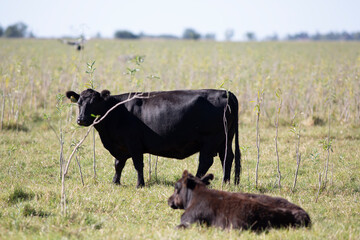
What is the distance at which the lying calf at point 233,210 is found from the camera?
216 inches

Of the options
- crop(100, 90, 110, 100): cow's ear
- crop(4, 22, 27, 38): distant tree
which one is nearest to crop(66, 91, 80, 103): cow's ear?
crop(100, 90, 110, 100): cow's ear

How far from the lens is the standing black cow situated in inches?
326

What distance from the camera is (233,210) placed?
563cm

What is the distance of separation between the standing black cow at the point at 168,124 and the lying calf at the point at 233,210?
6.69 feet

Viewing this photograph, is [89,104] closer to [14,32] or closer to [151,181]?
[151,181]

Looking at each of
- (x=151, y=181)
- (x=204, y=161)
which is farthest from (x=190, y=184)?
(x=151, y=181)

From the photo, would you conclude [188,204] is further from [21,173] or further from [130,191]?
[21,173]

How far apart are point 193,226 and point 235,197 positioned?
702 millimetres

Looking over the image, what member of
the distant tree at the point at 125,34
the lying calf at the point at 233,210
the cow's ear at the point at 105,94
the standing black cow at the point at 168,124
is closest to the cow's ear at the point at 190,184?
the lying calf at the point at 233,210

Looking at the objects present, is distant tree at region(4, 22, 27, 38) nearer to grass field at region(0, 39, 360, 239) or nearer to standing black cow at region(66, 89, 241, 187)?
grass field at region(0, 39, 360, 239)

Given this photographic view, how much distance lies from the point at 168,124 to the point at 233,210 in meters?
3.11

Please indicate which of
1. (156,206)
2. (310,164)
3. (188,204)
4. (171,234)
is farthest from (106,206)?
(310,164)

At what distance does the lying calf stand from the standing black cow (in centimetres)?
204

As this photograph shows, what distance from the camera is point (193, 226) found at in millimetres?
5660
